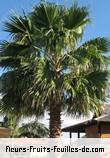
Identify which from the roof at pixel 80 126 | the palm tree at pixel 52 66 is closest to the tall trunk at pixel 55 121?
the palm tree at pixel 52 66

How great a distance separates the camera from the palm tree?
15.2m

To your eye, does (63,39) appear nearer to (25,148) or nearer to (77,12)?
(77,12)

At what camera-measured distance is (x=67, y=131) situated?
1096 inches

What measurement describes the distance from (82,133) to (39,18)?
14986 millimetres

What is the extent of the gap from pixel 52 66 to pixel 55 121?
6.83 feet

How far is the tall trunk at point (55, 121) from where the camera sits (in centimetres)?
1538

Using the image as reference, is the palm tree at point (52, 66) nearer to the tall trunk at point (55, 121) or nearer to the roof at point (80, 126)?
the tall trunk at point (55, 121)

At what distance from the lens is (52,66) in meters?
15.7

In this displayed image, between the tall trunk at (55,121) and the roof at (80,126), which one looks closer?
the tall trunk at (55,121)

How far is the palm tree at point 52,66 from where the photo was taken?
15.2 m

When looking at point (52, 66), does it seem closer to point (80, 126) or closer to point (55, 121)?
point (55, 121)

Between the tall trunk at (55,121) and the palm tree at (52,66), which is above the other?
the palm tree at (52,66)

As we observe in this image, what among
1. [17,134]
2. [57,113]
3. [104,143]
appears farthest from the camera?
[17,134]

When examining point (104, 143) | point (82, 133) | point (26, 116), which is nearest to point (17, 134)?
point (82, 133)
